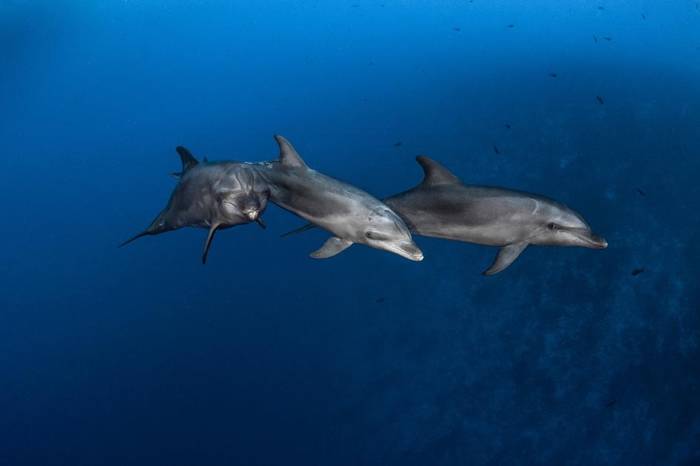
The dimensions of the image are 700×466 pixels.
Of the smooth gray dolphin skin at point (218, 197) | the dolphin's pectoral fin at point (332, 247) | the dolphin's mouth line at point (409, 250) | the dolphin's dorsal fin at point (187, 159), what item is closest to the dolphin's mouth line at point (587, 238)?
the dolphin's mouth line at point (409, 250)

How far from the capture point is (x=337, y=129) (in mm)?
17250

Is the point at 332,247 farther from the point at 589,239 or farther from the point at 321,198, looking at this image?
the point at 589,239

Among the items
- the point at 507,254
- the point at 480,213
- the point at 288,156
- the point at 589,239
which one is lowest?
the point at 507,254

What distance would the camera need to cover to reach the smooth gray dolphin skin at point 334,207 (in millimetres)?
5250

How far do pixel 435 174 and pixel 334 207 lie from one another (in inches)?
50.9

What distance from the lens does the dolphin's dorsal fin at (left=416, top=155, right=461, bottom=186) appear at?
581cm

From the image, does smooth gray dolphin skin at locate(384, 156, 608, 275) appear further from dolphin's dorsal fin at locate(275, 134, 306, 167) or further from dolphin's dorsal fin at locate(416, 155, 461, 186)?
dolphin's dorsal fin at locate(275, 134, 306, 167)

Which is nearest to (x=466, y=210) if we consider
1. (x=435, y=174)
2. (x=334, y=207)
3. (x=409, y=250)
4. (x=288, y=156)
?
(x=435, y=174)

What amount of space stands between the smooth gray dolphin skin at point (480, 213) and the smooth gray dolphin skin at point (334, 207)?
63cm

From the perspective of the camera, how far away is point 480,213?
582 centimetres

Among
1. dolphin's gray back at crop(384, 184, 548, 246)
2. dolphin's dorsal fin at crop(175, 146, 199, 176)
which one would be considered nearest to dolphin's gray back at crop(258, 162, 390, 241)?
dolphin's gray back at crop(384, 184, 548, 246)

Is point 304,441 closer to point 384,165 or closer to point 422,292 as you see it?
point 422,292

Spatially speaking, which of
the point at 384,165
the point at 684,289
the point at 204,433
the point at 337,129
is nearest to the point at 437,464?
the point at 204,433

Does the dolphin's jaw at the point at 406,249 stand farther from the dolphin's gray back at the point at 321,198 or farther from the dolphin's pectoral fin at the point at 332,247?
the dolphin's pectoral fin at the point at 332,247
